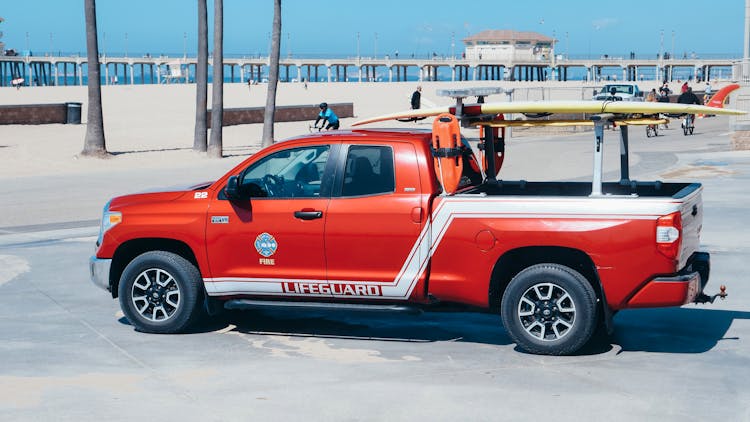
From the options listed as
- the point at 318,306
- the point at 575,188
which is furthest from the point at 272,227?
the point at 575,188

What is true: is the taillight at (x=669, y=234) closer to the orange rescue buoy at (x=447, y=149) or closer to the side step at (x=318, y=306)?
the orange rescue buoy at (x=447, y=149)

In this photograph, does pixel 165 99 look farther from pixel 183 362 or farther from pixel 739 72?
pixel 183 362

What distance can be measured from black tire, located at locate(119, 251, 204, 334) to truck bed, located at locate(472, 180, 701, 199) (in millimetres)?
2667

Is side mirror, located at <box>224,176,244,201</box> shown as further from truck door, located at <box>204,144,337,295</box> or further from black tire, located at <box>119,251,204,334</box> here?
black tire, located at <box>119,251,204,334</box>

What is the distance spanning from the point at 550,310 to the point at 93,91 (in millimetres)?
26203

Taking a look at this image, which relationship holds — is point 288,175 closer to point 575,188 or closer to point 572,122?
point 572,122

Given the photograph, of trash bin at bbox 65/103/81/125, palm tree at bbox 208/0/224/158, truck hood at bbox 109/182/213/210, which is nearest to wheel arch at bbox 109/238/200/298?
truck hood at bbox 109/182/213/210

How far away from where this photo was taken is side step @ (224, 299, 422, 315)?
29.6 ft

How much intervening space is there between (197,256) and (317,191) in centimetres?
121

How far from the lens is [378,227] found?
356 inches

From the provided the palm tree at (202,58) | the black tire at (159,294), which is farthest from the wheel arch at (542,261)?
the palm tree at (202,58)

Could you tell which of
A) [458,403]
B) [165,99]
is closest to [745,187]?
[458,403]

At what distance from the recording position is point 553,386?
7922 millimetres

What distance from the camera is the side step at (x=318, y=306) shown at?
901 centimetres
